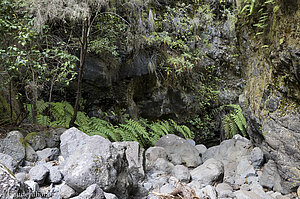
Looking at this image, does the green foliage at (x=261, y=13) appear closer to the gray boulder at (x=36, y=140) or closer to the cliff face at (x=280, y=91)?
the cliff face at (x=280, y=91)

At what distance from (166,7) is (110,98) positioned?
364 centimetres

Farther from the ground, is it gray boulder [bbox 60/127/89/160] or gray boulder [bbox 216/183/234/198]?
gray boulder [bbox 60/127/89/160]

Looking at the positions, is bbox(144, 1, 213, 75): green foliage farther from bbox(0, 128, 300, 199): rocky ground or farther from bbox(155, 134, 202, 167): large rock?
bbox(0, 128, 300, 199): rocky ground

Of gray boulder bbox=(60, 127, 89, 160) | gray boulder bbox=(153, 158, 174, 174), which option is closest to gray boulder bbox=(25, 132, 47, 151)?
gray boulder bbox=(60, 127, 89, 160)

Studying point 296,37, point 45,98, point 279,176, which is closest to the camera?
point 296,37

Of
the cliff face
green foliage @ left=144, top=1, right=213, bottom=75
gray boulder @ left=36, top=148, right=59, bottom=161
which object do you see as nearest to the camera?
the cliff face

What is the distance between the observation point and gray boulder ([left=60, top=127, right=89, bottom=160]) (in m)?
2.95

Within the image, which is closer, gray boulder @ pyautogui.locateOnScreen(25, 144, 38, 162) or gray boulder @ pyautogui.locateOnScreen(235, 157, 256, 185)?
gray boulder @ pyautogui.locateOnScreen(25, 144, 38, 162)

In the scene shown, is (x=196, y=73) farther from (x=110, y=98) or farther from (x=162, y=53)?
(x=110, y=98)

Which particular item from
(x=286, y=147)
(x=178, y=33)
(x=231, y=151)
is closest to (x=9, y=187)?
(x=286, y=147)

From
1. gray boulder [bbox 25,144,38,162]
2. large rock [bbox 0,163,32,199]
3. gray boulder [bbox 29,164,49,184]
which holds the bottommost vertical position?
gray boulder [bbox 25,144,38,162]

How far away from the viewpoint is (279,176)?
119 inches

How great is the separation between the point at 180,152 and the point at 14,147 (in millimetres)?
3097

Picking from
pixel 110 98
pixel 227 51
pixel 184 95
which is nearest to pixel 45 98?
pixel 110 98
